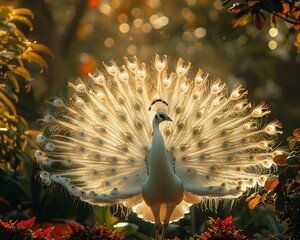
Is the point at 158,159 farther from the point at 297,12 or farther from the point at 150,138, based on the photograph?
the point at 297,12

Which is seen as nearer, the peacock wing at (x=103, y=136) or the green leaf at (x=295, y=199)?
the green leaf at (x=295, y=199)

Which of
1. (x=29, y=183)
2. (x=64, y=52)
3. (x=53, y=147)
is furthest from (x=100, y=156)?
(x=64, y=52)

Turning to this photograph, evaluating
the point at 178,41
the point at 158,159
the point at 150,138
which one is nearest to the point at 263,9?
the point at 158,159

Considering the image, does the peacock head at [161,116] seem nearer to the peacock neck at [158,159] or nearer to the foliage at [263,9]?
the peacock neck at [158,159]

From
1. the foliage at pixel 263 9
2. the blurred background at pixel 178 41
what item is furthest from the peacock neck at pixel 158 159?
the blurred background at pixel 178 41

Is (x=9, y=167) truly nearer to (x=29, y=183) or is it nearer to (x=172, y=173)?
(x=29, y=183)

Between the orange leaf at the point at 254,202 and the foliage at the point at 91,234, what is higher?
the orange leaf at the point at 254,202
